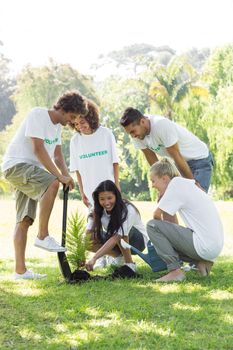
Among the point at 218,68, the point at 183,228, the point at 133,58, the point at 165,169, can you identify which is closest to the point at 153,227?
the point at 183,228

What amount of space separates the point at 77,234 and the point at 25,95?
3526cm

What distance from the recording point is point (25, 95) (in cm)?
3984

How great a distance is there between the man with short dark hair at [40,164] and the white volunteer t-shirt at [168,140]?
26.9 inches

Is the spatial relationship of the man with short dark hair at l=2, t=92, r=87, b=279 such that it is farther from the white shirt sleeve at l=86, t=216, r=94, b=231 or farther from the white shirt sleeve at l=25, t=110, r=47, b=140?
the white shirt sleeve at l=86, t=216, r=94, b=231

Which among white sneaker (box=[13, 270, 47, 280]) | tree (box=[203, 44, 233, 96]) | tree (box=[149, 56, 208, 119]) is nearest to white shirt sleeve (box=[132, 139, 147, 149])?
white sneaker (box=[13, 270, 47, 280])

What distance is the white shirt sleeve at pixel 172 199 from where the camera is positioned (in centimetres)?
521

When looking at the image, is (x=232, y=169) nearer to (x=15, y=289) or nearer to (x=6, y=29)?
(x=15, y=289)

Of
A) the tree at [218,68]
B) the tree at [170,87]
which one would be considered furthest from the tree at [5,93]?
the tree at [218,68]

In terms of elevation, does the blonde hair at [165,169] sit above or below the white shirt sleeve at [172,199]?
above

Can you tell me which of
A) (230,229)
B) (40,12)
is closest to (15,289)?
(230,229)

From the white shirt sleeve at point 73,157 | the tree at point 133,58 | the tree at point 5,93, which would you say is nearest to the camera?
the white shirt sleeve at point 73,157

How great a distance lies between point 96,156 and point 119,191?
74cm

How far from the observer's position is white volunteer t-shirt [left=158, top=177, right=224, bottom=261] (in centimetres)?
521

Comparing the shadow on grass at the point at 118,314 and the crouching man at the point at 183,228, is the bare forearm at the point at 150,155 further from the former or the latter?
the shadow on grass at the point at 118,314
